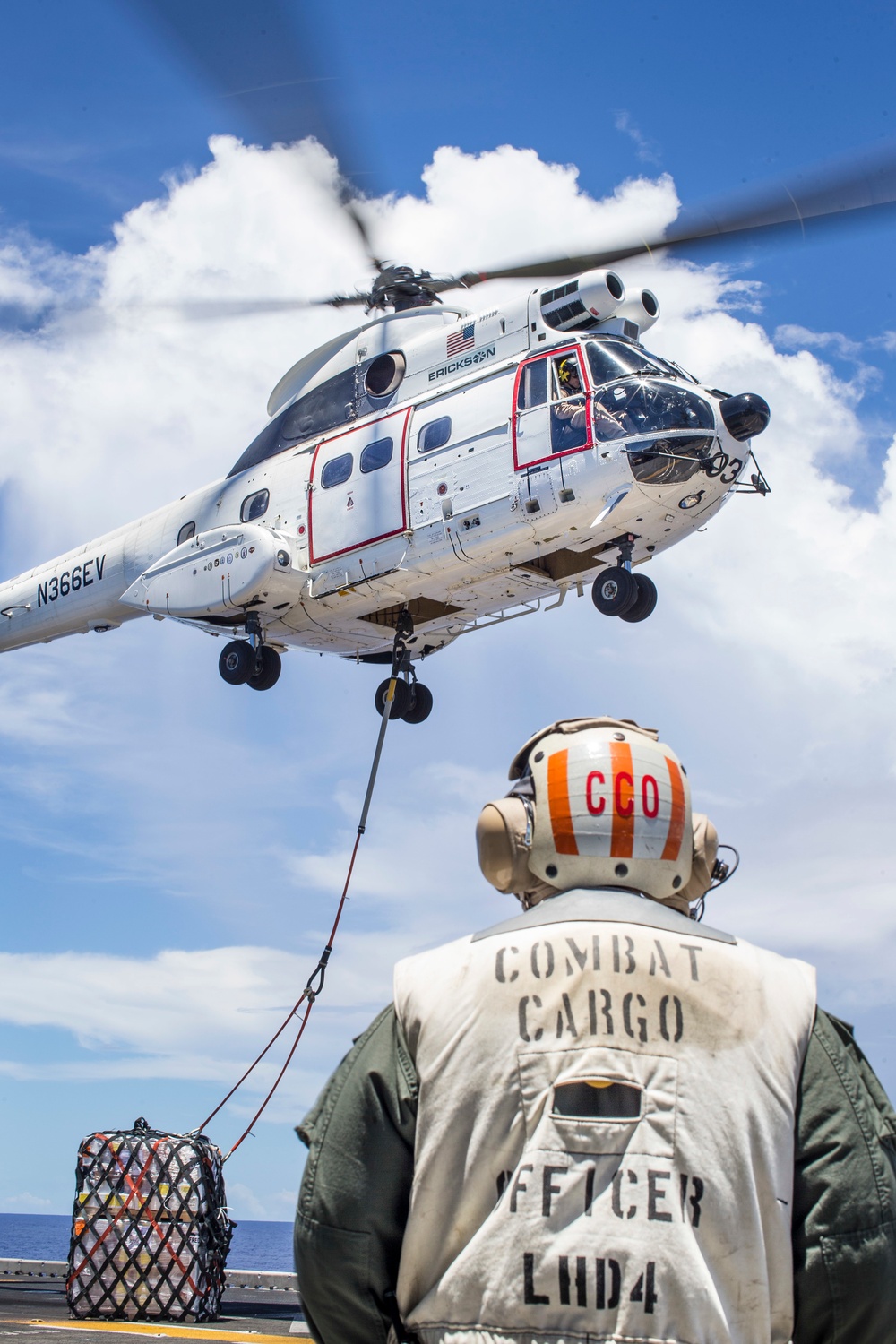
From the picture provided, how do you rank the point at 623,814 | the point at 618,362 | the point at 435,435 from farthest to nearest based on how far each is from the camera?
the point at 435,435 < the point at 618,362 < the point at 623,814

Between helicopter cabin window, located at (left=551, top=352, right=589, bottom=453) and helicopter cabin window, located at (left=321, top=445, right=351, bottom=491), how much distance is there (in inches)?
129

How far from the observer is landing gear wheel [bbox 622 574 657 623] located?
54.6 feet

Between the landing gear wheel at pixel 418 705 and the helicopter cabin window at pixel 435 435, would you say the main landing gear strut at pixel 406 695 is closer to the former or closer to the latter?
the landing gear wheel at pixel 418 705

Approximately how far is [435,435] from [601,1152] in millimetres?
15005

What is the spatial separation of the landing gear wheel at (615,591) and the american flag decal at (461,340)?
3.67 meters

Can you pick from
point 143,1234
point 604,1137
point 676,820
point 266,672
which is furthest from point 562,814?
point 266,672

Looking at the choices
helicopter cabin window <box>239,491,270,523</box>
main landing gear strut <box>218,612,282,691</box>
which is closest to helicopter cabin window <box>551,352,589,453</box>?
helicopter cabin window <box>239,491,270,523</box>

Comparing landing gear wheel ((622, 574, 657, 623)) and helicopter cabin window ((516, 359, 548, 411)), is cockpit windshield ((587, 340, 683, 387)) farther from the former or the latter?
landing gear wheel ((622, 574, 657, 623))

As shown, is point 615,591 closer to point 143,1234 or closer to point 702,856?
point 143,1234

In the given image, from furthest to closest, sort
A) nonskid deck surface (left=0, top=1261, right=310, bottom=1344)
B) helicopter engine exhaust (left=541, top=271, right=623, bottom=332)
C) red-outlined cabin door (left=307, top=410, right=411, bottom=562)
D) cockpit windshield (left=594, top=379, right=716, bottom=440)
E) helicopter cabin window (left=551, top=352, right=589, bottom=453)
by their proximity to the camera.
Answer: red-outlined cabin door (left=307, top=410, right=411, bottom=562) → helicopter engine exhaust (left=541, top=271, right=623, bottom=332) → helicopter cabin window (left=551, top=352, right=589, bottom=453) → cockpit windshield (left=594, top=379, right=716, bottom=440) → nonskid deck surface (left=0, top=1261, right=310, bottom=1344)

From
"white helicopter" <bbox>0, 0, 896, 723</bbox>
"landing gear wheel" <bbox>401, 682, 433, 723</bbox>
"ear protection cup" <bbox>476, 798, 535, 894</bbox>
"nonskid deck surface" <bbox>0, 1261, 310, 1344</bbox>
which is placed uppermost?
"white helicopter" <bbox>0, 0, 896, 723</bbox>

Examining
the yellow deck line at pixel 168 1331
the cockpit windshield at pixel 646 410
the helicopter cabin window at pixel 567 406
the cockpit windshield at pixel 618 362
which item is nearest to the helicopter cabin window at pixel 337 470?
the helicopter cabin window at pixel 567 406

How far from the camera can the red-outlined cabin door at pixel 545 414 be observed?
15.8 metres

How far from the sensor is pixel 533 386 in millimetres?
16281
